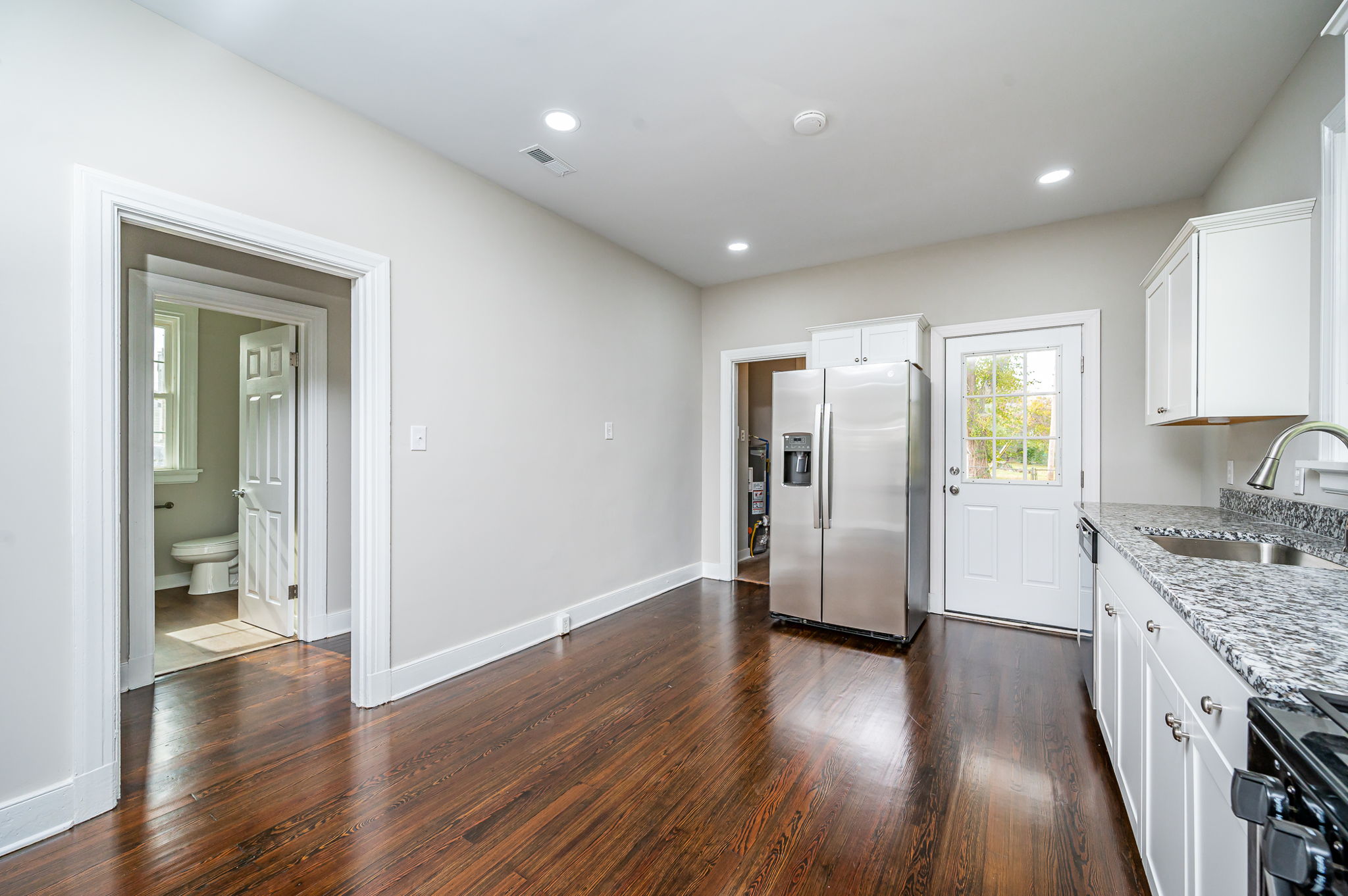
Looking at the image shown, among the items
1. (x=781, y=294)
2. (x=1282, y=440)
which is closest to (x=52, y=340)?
(x=1282, y=440)

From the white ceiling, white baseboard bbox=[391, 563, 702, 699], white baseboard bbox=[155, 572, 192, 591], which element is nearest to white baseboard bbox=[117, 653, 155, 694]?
white baseboard bbox=[391, 563, 702, 699]

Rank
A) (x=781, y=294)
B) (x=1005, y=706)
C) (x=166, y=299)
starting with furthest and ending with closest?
1. (x=781, y=294)
2. (x=166, y=299)
3. (x=1005, y=706)

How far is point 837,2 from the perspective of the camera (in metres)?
1.91

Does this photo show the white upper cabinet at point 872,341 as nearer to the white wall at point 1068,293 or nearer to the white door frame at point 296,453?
the white wall at point 1068,293

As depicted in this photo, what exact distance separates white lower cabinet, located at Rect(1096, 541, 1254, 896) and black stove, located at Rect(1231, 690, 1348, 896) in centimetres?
10

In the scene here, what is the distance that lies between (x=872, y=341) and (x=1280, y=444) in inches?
103

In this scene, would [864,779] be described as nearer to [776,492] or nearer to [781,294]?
[776,492]

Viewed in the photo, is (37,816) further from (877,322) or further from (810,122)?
(877,322)

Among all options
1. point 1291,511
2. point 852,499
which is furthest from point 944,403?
point 1291,511

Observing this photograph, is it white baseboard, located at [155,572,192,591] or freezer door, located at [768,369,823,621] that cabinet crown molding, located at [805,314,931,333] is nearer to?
freezer door, located at [768,369,823,621]

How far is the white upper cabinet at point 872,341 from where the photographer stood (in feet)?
12.7

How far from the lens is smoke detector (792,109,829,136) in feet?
8.29

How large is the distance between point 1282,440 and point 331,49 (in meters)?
3.30

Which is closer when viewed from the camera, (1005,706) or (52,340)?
(52,340)
